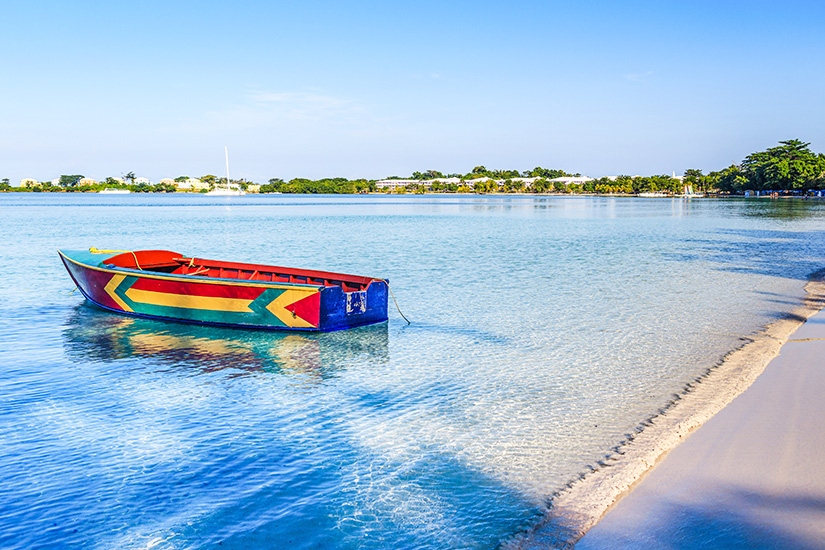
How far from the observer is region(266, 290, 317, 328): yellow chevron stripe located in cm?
1241

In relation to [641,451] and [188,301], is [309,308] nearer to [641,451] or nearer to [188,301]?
[188,301]

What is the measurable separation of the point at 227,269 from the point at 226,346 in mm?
4835

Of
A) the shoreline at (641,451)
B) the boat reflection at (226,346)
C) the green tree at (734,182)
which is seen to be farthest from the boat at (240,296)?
the green tree at (734,182)

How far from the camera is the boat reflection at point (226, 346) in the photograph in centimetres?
1069

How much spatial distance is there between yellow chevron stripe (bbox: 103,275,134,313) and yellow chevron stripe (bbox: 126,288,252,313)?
35cm

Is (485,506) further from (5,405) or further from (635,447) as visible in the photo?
(5,405)

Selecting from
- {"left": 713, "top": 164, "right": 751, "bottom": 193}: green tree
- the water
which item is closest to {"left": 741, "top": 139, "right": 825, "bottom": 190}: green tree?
{"left": 713, "top": 164, "right": 751, "bottom": 193}: green tree

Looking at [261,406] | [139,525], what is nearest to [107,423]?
[261,406]

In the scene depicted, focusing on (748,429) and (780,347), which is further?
(780,347)

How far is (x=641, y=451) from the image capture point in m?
6.62

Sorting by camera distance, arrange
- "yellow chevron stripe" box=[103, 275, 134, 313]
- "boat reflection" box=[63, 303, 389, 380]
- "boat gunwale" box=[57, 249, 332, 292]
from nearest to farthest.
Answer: "boat reflection" box=[63, 303, 389, 380] → "boat gunwale" box=[57, 249, 332, 292] → "yellow chevron stripe" box=[103, 275, 134, 313]

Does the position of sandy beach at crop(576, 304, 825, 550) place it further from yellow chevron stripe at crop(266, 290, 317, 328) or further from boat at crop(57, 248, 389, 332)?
yellow chevron stripe at crop(266, 290, 317, 328)

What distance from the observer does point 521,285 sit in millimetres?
20047

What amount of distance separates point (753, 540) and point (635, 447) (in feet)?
6.42
